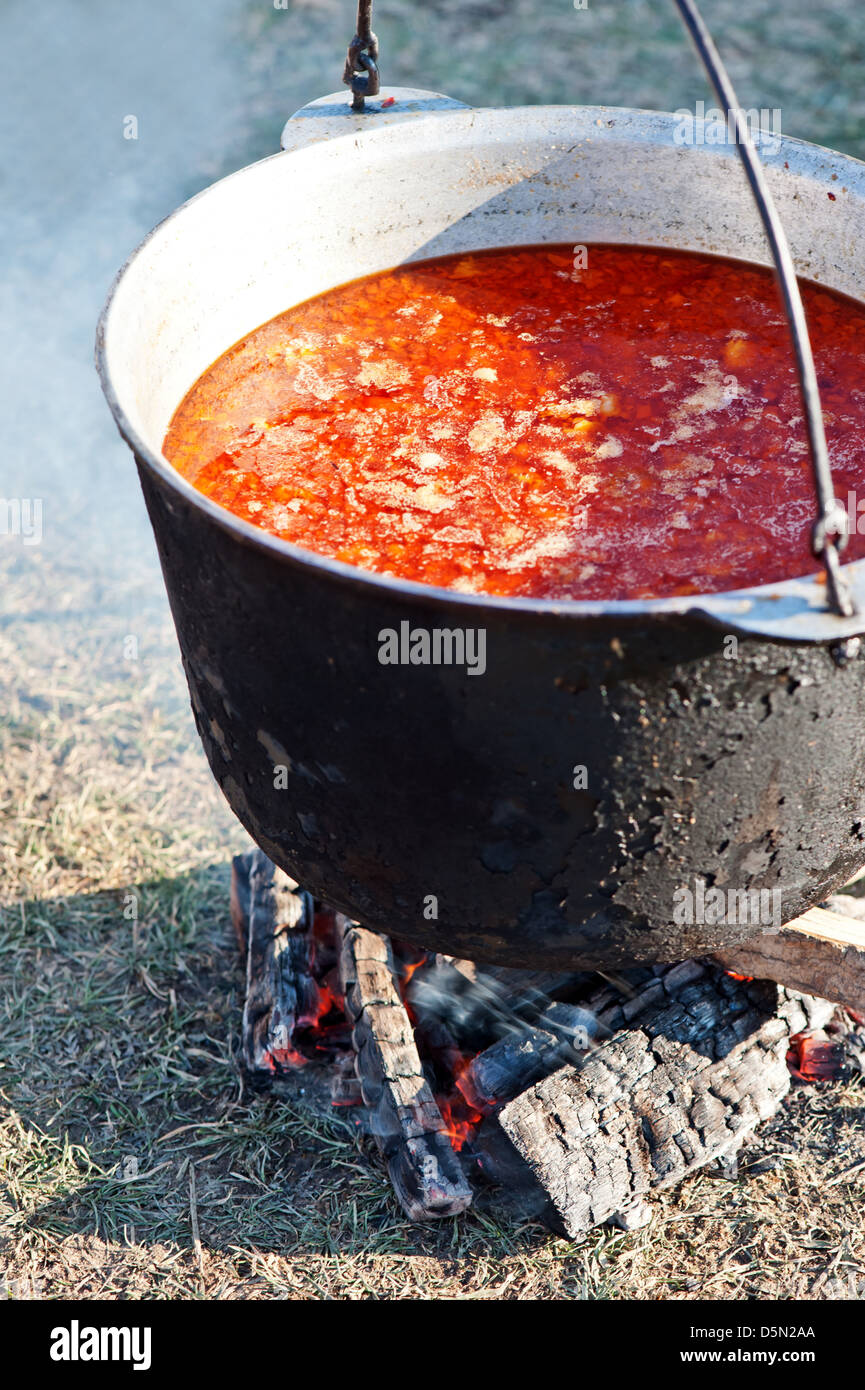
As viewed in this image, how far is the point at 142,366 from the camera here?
193 cm

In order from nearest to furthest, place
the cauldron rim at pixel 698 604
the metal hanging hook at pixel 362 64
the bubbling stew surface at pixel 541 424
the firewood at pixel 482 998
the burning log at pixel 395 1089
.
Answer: the cauldron rim at pixel 698 604 < the bubbling stew surface at pixel 541 424 < the metal hanging hook at pixel 362 64 < the burning log at pixel 395 1089 < the firewood at pixel 482 998

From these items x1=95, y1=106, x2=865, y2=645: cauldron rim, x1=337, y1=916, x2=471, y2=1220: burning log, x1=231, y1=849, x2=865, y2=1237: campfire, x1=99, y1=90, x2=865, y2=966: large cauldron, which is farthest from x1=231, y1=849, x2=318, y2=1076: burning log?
x1=95, y1=106, x2=865, y2=645: cauldron rim

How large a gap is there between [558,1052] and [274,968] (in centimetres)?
69

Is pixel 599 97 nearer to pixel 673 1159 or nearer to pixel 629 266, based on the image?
pixel 629 266

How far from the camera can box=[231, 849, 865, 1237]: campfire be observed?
90.3 inches

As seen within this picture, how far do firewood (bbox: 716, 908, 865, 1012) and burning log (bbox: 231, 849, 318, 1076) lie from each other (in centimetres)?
94

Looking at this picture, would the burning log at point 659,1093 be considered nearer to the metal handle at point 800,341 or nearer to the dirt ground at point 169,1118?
the dirt ground at point 169,1118

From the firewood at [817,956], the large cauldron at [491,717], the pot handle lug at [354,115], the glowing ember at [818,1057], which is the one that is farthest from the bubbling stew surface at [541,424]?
the glowing ember at [818,1057]

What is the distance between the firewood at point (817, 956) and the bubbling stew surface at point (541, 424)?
802 mm

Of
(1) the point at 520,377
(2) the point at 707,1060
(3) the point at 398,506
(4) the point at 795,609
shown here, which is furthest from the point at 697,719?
(2) the point at 707,1060

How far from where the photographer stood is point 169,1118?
2.61 metres

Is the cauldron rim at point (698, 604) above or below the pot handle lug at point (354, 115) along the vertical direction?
below

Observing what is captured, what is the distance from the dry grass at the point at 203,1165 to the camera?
2.33 metres

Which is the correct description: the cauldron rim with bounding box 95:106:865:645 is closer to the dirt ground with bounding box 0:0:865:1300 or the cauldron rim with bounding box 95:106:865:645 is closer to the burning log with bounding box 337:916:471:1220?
the burning log with bounding box 337:916:471:1220
